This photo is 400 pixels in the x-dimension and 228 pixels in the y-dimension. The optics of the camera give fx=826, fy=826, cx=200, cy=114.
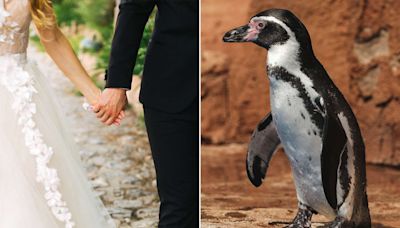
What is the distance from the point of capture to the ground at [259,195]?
3285 mm

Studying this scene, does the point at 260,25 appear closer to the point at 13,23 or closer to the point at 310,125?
the point at 310,125

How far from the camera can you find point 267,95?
3354mm

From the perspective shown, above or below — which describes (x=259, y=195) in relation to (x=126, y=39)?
below

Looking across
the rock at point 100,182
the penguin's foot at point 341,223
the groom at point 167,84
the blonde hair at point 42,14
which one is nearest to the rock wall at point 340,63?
the penguin's foot at point 341,223

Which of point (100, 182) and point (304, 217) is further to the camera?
point (100, 182)

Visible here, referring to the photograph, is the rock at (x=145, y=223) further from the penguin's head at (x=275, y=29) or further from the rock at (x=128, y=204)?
the penguin's head at (x=275, y=29)

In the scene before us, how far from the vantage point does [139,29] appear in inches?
111

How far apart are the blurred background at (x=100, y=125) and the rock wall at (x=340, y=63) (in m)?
0.91

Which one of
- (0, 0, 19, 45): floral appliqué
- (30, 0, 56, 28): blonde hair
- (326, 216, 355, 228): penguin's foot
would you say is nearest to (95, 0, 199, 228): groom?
(30, 0, 56, 28): blonde hair

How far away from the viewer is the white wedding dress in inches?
104

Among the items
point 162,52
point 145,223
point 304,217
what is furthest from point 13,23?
point 145,223

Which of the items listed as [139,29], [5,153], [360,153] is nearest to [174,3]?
[139,29]

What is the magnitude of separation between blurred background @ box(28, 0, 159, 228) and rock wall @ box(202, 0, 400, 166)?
91cm

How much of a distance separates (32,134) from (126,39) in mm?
450
